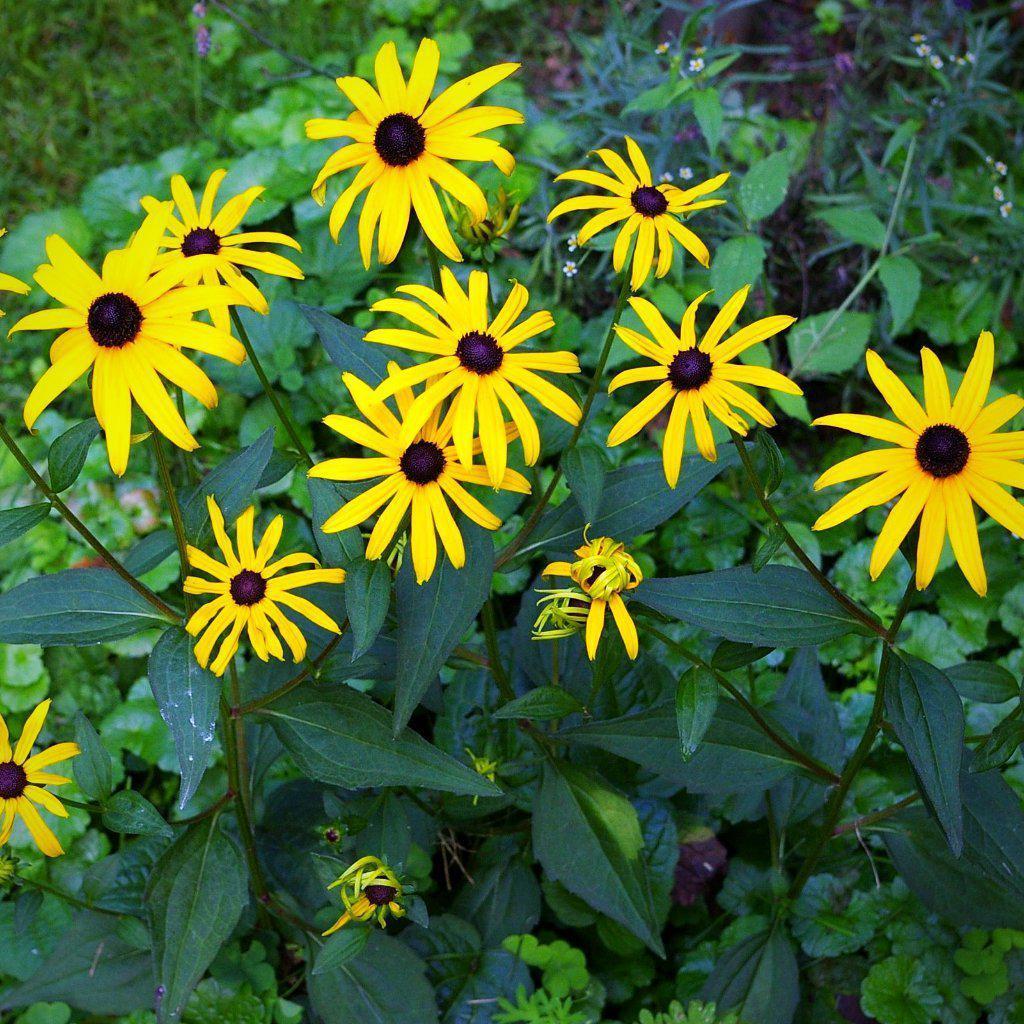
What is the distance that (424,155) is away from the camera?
4.62 feet

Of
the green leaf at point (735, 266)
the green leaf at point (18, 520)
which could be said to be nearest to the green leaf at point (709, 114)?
the green leaf at point (735, 266)

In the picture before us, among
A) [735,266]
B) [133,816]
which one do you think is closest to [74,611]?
[133,816]

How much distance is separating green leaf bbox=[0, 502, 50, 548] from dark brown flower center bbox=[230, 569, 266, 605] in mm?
260

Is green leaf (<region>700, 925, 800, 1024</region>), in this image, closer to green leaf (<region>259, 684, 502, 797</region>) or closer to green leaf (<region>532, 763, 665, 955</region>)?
green leaf (<region>532, 763, 665, 955</region>)

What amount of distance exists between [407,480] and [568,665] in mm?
757

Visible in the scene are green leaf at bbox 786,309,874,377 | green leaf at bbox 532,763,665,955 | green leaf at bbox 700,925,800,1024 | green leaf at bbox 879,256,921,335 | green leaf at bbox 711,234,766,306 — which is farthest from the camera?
green leaf at bbox 786,309,874,377

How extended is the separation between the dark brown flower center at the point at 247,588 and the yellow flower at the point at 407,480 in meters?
0.21

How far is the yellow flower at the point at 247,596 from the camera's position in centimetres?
142

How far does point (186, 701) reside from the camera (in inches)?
54.9

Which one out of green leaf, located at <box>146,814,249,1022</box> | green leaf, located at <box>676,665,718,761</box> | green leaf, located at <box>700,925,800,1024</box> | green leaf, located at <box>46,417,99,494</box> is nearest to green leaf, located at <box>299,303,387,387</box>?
green leaf, located at <box>46,417,99,494</box>

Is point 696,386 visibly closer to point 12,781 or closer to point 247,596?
point 247,596

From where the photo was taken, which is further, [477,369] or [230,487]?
[230,487]

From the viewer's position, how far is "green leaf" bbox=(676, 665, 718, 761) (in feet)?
4.48

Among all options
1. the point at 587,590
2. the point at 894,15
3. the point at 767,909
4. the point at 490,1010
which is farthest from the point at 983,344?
the point at 894,15
